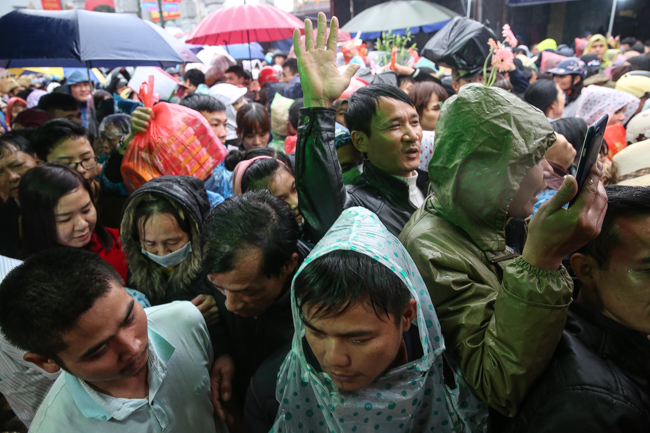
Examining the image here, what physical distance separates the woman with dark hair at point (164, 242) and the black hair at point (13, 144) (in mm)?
1415

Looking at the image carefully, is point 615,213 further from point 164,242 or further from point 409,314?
point 164,242

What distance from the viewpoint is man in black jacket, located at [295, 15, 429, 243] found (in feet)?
6.02

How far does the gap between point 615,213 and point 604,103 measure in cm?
409

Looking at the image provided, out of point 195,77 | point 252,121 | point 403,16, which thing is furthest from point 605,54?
point 252,121

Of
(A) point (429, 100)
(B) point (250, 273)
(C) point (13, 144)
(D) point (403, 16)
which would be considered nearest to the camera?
(B) point (250, 273)

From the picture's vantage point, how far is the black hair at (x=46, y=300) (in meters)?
1.24

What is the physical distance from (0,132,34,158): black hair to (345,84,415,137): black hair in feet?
7.71

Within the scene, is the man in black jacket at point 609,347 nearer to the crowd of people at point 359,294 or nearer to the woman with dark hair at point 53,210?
the crowd of people at point 359,294

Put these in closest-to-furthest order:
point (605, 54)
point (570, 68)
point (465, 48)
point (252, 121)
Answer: point (252, 121) < point (465, 48) < point (570, 68) < point (605, 54)

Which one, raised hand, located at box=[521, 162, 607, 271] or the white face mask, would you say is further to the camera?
the white face mask

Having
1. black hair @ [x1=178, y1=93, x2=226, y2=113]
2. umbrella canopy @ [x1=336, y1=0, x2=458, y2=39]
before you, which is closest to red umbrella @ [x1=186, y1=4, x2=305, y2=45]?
umbrella canopy @ [x1=336, y1=0, x2=458, y2=39]

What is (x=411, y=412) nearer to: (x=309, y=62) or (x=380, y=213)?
(x=380, y=213)

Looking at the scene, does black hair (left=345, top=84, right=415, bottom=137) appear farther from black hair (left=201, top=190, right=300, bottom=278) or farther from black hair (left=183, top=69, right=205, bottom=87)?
black hair (left=183, top=69, right=205, bottom=87)

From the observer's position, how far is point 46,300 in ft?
4.10
